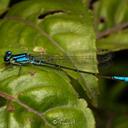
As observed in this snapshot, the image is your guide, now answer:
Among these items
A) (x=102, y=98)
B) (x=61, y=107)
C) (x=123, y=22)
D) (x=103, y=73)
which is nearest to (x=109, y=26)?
(x=123, y=22)

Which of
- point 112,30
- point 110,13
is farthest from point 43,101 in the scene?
point 110,13

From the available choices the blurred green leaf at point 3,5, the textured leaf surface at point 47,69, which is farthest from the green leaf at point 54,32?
the blurred green leaf at point 3,5

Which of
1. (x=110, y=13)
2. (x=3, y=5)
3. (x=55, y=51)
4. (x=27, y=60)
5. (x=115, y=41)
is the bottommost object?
(x=115, y=41)

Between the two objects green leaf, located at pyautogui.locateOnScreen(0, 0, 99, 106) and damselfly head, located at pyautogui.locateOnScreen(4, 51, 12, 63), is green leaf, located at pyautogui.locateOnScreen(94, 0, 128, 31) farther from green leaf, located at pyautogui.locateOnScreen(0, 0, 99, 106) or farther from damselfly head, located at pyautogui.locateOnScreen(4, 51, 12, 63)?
damselfly head, located at pyautogui.locateOnScreen(4, 51, 12, 63)

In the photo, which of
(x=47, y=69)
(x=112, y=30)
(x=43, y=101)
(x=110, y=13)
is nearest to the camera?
(x=43, y=101)

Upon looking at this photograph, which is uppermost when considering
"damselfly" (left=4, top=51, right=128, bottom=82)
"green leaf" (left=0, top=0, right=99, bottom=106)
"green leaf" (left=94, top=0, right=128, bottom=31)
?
"green leaf" (left=0, top=0, right=99, bottom=106)

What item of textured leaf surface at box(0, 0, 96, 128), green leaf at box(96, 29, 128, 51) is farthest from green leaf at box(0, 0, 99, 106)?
green leaf at box(96, 29, 128, 51)

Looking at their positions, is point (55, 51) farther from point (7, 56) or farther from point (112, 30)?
point (112, 30)

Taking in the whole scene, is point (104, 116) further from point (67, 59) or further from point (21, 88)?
point (21, 88)

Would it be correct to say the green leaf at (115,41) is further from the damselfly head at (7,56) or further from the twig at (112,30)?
the damselfly head at (7,56)
